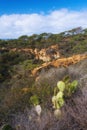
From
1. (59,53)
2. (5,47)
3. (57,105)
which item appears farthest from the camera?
(5,47)

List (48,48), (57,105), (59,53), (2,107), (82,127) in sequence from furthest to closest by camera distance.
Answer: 1. (48,48)
2. (59,53)
3. (2,107)
4. (57,105)
5. (82,127)

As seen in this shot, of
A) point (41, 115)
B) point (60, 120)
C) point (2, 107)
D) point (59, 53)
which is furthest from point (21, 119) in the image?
point (59, 53)

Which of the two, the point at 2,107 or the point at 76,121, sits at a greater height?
the point at 76,121

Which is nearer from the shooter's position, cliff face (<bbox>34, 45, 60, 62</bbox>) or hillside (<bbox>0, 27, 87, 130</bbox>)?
hillside (<bbox>0, 27, 87, 130</bbox>)

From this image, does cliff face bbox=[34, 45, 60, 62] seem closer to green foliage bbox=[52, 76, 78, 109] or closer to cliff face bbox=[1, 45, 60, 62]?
cliff face bbox=[1, 45, 60, 62]

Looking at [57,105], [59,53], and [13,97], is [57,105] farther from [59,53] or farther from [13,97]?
[59,53]

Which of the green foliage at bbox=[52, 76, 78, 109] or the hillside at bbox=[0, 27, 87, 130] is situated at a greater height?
the green foliage at bbox=[52, 76, 78, 109]

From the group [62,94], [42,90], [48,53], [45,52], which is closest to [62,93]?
[62,94]

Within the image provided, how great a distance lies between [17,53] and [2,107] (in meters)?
26.6

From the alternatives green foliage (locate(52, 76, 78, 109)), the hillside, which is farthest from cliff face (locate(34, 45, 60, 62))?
green foliage (locate(52, 76, 78, 109))

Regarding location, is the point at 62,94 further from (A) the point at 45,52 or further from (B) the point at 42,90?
(A) the point at 45,52

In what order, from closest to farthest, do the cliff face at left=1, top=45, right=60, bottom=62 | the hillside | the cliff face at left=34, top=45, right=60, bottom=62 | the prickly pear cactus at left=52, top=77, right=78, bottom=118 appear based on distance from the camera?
the hillside
the prickly pear cactus at left=52, top=77, right=78, bottom=118
the cliff face at left=34, top=45, right=60, bottom=62
the cliff face at left=1, top=45, right=60, bottom=62

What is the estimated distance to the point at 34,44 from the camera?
141ft

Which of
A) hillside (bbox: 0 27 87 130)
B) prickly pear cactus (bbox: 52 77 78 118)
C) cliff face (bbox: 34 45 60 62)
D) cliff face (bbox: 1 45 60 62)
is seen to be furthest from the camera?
cliff face (bbox: 1 45 60 62)
